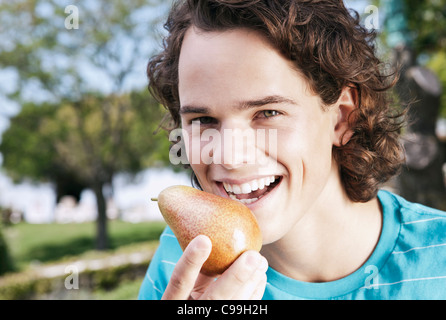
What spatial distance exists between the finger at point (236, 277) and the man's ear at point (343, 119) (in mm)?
967

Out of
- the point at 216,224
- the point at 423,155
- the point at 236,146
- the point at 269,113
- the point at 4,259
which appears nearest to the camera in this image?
the point at 216,224

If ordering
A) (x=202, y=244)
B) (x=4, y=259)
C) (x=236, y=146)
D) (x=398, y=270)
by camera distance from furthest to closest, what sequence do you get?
(x=4, y=259)
(x=398, y=270)
(x=236, y=146)
(x=202, y=244)

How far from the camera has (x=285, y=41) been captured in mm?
1809

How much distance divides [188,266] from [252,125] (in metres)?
0.65

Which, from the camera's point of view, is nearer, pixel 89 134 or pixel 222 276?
pixel 222 276

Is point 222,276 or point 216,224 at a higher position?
point 216,224

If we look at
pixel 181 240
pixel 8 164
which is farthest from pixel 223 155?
pixel 8 164

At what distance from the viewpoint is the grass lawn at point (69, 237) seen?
1772 centimetres

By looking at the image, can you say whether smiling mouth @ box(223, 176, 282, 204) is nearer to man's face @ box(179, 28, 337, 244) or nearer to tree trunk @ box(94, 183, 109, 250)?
man's face @ box(179, 28, 337, 244)

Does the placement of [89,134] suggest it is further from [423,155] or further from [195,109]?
[195,109]

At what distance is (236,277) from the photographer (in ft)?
4.76

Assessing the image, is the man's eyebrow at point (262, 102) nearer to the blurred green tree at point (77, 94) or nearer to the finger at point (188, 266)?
the finger at point (188, 266)

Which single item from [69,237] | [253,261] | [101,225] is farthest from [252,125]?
[69,237]

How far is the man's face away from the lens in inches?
66.5
